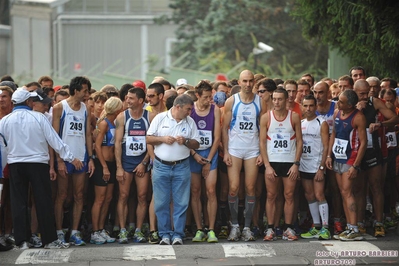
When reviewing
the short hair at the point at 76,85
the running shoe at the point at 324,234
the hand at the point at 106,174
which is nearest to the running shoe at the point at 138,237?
the hand at the point at 106,174

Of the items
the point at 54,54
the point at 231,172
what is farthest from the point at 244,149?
the point at 54,54

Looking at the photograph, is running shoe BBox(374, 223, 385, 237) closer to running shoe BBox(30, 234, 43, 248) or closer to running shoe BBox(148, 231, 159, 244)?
running shoe BBox(148, 231, 159, 244)

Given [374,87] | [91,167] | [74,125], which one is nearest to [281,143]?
[374,87]

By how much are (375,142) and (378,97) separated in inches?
53.5

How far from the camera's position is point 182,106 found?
13.7m

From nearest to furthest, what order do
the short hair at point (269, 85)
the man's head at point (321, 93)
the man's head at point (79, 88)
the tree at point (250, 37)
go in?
the man's head at point (79, 88)
the man's head at point (321, 93)
the short hair at point (269, 85)
the tree at point (250, 37)

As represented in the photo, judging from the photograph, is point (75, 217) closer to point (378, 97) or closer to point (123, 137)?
point (123, 137)

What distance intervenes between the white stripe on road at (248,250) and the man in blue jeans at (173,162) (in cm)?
80

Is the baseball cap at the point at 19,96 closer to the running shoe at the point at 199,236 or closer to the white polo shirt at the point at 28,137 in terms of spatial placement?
the white polo shirt at the point at 28,137

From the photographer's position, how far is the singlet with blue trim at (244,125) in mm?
14367

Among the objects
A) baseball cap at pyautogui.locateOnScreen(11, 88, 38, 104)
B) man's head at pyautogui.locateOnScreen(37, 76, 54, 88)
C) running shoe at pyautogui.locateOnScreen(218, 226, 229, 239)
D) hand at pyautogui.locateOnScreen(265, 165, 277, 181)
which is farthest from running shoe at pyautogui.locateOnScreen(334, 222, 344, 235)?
man's head at pyautogui.locateOnScreen(37, 76, 54, 88)

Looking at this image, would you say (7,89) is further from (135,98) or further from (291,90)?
(291,90)

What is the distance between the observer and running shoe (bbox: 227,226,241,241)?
14289 millimetres

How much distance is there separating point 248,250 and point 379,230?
236 centimetres
